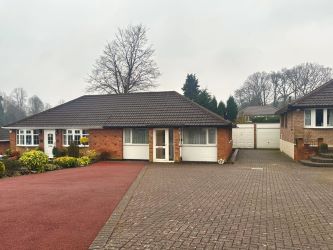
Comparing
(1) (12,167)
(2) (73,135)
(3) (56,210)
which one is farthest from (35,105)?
(3) (56,210)

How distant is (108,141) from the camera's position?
2152cm

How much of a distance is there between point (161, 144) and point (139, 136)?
184cm

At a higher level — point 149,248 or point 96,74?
point 96,74

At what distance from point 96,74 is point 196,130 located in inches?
913

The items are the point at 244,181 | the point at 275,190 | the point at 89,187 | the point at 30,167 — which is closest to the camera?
the point at 275,190

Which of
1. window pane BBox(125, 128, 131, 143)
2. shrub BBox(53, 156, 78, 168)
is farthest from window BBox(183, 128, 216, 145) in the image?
shrub BBox(53, 156, 78, 168)

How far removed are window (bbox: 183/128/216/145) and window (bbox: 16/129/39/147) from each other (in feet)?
37.6

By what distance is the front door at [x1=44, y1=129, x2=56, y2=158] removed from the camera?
2311 centimetres

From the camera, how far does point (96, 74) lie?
39.3 meters

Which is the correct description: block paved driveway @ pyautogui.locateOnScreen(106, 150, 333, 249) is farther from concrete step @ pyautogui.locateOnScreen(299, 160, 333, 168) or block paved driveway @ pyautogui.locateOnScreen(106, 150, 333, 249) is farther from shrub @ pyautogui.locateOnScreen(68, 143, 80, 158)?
shrub @ pyautogui.locateOnScreen(68, 143, 80, 158)

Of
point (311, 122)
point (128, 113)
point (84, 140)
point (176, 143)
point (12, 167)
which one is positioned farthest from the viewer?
point (128, 113)

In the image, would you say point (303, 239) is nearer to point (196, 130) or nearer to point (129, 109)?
point (196, 130)

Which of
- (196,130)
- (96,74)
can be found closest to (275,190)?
(196,130)

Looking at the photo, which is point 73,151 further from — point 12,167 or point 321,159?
point 321,159
